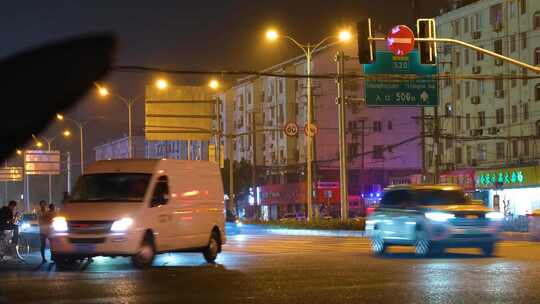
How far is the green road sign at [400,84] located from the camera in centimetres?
3447

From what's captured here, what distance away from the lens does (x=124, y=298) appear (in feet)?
42.8

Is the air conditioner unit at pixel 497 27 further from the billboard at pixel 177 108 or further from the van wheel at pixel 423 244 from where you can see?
the van wheel at pixel 423 244

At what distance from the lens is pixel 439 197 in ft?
72.0

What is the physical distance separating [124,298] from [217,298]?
54.8 inches

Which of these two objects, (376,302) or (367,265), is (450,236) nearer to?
(367,265)

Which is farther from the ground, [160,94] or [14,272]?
[160,94]

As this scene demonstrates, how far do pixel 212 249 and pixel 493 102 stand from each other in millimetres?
50690

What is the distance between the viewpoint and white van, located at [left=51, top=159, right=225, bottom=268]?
18344 mm

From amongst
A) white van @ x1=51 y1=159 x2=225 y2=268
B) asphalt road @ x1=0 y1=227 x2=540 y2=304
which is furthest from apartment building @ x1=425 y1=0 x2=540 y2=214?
white van @ x1=51 y1=159 x2=225 y2=268

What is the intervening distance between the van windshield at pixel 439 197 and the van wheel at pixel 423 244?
947 mm

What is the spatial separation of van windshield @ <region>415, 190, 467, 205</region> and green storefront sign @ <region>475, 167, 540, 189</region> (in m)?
36.2

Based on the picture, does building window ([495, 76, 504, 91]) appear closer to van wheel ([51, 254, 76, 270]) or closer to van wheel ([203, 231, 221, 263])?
van wheel ([203, 231, 221, 263])

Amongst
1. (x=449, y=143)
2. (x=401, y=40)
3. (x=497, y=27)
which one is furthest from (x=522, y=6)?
(x=401, y=40)

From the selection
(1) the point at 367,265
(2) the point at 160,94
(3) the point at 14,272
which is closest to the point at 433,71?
(2) the point at 160,94
